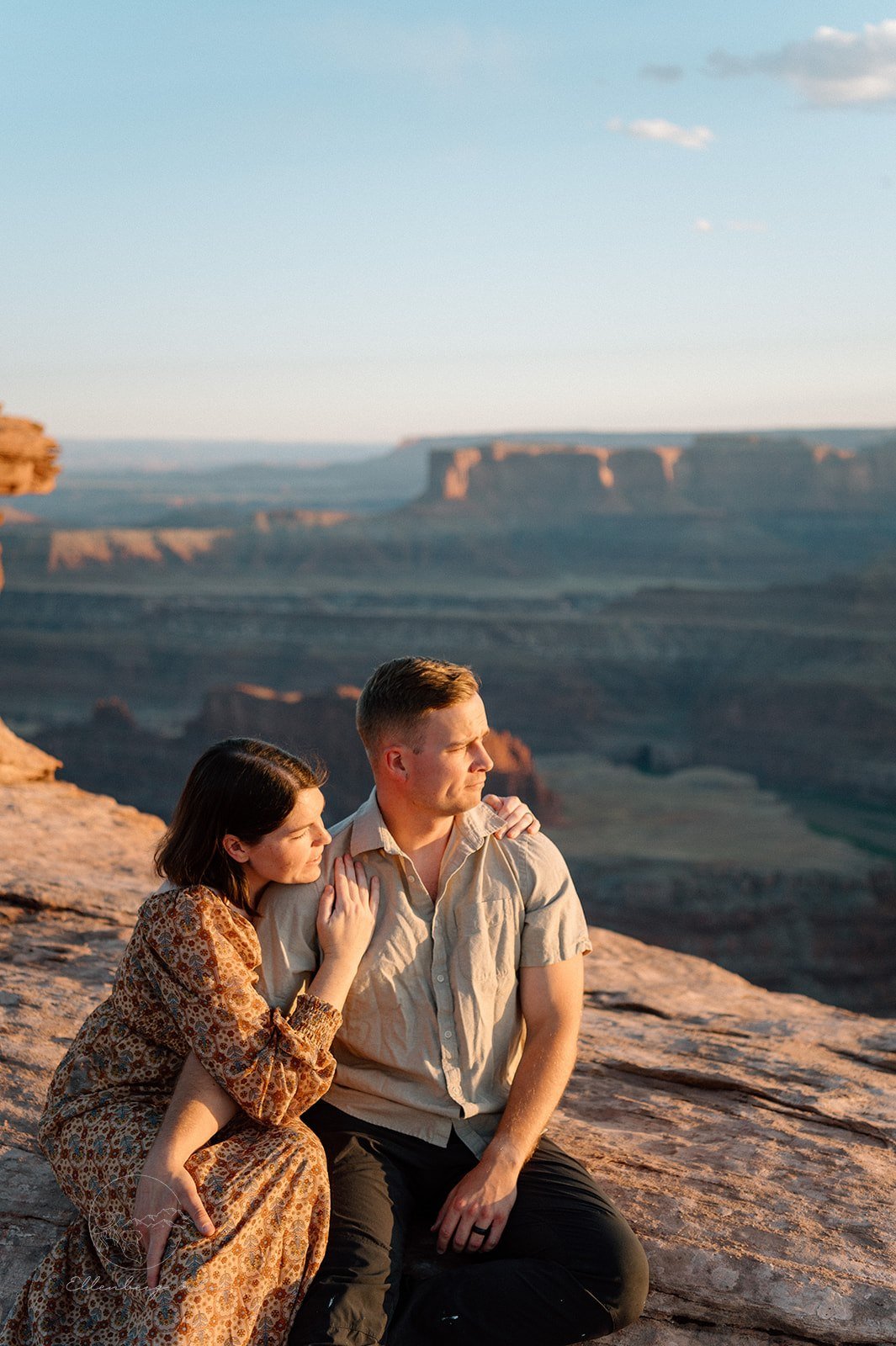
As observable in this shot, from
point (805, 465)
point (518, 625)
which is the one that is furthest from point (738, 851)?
→ point (805, 465)

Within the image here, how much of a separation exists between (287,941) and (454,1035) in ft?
1.59

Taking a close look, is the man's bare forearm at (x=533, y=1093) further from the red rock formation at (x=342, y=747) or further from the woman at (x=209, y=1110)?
the red rock formation at (x=342, y=747)

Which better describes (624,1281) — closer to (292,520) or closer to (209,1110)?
(209,1110)

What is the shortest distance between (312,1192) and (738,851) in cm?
3796

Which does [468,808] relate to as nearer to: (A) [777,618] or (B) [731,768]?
(B) [731,768]

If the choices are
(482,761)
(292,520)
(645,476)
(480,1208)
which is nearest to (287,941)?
(482,761)

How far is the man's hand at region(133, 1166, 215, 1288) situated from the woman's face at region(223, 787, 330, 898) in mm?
670

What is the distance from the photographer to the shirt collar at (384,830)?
3.26 meters

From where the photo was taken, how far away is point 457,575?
318 ft

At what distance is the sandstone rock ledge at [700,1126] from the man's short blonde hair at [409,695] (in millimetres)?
1455

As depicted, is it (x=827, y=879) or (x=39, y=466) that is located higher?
(x=39, y=466)

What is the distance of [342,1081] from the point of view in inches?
130

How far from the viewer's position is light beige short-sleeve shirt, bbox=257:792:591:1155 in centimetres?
319

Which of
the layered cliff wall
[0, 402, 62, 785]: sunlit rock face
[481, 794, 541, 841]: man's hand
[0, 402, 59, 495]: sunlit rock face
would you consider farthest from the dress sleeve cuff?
the layered cliff wall
